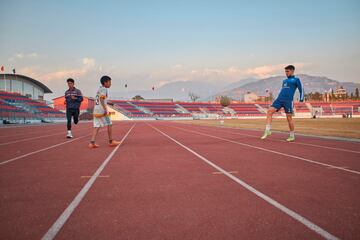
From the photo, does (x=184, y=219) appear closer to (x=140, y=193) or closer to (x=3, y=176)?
(x=140, y=193)

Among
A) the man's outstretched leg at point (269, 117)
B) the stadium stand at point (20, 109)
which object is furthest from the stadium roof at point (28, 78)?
the man's outstretched leg at point (269, 117)

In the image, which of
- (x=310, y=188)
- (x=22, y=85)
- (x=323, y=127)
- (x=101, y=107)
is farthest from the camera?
(x=22, y=85)

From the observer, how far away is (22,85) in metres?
67.3

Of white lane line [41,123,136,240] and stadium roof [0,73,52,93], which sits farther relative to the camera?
stadium roof [0,73,52,93]

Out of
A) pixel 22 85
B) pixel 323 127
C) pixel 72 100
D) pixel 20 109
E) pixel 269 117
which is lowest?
pixel 323 127

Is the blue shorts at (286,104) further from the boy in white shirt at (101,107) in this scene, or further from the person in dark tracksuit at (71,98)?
the person in dark tracksuit at (71,98)

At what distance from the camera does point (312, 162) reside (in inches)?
201

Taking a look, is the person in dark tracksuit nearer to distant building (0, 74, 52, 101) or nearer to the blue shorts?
→ the blue shorts

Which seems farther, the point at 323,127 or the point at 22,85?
the point at 22,85

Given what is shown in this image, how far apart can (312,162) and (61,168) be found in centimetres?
460

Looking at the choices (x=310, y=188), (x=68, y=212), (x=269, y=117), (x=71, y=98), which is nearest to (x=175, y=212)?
(x=68, y=212)

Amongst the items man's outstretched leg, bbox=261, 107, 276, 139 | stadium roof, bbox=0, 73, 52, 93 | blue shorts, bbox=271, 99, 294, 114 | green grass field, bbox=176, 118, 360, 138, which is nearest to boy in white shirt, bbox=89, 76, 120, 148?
man's outstretched leg, bbox=261, 107, 276, 139

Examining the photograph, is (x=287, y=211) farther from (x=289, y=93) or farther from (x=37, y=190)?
(x=289, y=93)

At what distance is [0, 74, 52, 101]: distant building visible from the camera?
207 feet
